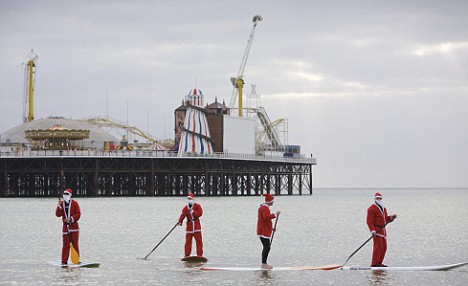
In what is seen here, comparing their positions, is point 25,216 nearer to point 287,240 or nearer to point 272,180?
point 287,240

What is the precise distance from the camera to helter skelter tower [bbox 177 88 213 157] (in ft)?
416

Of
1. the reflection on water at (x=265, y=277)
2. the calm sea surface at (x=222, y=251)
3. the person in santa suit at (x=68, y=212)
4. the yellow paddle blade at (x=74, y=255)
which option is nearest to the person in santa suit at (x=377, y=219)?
the calm sea surface at (x=222, y=251)

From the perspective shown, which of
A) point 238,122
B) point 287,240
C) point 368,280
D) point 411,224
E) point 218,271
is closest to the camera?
point 368,280

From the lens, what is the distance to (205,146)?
428 ft

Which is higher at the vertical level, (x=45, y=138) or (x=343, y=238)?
(x=45, y=138)

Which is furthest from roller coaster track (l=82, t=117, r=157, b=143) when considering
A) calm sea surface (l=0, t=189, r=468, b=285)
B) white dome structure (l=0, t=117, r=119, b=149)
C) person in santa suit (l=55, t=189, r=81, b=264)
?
person in santa suit (l=55, t=189, r=81, b=264)

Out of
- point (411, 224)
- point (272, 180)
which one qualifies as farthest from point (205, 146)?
point (411, 224)

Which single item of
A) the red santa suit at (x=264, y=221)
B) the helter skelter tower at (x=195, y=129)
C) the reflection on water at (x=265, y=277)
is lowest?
the reflection on water at (x=265, y=277)

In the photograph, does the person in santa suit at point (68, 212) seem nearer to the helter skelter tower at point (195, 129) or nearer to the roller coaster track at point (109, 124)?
the helter skelter tower at point (195, 129)

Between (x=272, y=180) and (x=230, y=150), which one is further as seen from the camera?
(x=272, y=180)

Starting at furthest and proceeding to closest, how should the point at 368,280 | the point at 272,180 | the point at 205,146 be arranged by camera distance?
the point at 272,180, the point at 205,146, the point at 368,280

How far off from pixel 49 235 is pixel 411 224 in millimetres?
25215

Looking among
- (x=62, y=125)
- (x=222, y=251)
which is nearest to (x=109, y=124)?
(x=62, y=125)

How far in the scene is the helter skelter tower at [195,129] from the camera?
127 m
